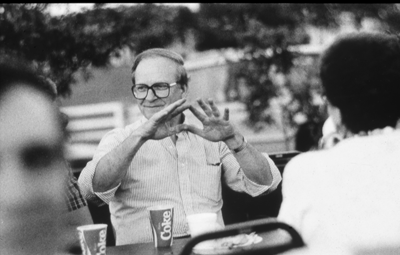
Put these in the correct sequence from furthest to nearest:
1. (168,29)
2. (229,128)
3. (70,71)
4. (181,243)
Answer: (168,29)
(70,71)
(229,128)
(181,243)

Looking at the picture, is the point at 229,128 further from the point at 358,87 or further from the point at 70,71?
the point at 70,71

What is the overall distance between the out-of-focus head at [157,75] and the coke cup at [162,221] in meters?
0.59

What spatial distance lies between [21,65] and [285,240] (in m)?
0.85

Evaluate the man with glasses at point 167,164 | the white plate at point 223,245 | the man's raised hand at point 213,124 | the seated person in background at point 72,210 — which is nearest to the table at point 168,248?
the white plate at point 223,245

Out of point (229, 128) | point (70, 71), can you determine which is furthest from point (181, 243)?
point (70, 71)

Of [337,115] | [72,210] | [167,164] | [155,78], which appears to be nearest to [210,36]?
[155,78]

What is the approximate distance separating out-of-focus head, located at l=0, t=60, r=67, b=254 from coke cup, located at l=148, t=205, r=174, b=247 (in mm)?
450

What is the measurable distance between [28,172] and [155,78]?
1.03 m

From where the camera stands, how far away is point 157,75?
80.0 inches

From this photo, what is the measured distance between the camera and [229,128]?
1.85 metres

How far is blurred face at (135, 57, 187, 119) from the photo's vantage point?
201 cm

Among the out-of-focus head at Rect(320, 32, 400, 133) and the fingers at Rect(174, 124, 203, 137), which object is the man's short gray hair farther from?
the out-of-focus head at Rect(320, 32, 400, 133)

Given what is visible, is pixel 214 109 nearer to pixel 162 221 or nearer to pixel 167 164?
pixel 167 164

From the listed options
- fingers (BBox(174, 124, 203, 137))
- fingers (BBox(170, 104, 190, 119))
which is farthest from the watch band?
fingers (BBox(170, 104, 190, 119))
